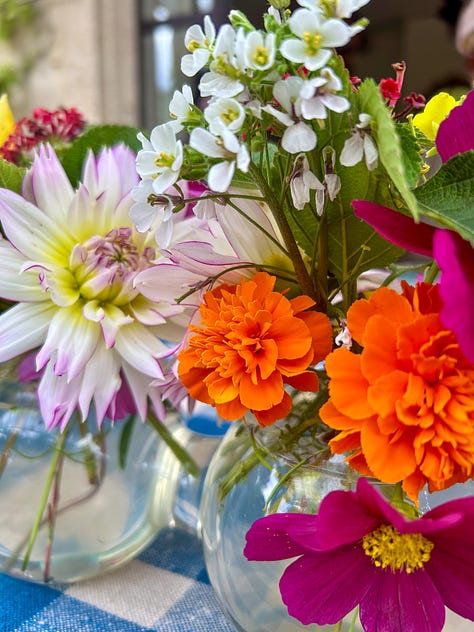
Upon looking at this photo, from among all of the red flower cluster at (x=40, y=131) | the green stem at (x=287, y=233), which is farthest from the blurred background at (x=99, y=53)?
the green stem at (x=287, y=233)

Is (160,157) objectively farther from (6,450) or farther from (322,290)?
(6,450)

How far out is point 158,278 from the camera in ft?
0.96

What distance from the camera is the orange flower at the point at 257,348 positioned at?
0.80ft

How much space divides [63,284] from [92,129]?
11 centimetres

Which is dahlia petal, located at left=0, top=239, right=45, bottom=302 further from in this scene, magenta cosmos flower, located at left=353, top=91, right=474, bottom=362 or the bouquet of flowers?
magenta cosmos flower, located at left=353, top=91, right=474, bottom=362

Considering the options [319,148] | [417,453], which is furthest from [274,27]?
[417,453]

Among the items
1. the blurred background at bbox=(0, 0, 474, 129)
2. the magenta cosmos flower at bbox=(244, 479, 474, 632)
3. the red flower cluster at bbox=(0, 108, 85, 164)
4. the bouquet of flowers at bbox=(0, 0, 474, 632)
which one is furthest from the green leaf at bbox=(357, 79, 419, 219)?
the blurred background at bbox=(0, 0, 474, 129)

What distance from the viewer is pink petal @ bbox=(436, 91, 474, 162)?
220 millimetres

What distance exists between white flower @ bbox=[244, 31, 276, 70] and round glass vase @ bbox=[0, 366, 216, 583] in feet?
0.95

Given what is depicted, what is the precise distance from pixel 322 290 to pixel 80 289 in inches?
5.7

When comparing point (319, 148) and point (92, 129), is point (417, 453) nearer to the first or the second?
point (319, 148)

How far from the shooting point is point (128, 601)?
0.39 m

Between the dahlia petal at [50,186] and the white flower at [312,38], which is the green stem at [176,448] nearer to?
the dahlia petal at [50,186]

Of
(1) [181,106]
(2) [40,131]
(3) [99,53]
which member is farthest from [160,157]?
(3) [99,53]
